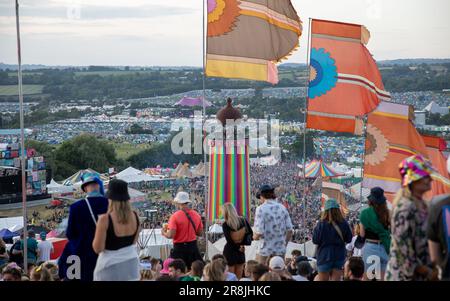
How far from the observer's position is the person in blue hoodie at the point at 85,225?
6.10 meters

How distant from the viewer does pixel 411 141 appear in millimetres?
11242

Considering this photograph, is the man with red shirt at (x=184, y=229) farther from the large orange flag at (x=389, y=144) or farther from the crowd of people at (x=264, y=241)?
the large orange flag at (x=389, y=144)

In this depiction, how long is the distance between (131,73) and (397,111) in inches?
3313

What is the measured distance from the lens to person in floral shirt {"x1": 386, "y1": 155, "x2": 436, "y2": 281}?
4.95m

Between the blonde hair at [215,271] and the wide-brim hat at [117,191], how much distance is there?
2.64ft

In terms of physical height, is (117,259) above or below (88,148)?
above

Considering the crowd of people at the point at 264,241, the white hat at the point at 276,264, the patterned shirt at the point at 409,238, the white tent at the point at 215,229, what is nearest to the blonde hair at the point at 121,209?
the crowd of people at the point at 264,241

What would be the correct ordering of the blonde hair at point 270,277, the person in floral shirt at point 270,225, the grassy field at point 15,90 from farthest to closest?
the grassy field at point 15,90
the person in floral shirt at point 270,225
the blonde hair at point 270,277

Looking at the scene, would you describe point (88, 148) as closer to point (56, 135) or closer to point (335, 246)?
point (56, 135)

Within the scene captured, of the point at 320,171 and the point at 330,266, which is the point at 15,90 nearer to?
the point at 320,171

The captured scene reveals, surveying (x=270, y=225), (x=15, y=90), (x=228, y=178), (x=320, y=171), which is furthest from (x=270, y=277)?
(x=15, y=90)

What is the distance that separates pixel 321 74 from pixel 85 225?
20.7ft

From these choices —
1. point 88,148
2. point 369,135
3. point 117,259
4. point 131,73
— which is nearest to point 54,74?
point 131,73
